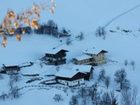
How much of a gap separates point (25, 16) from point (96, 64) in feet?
77.2

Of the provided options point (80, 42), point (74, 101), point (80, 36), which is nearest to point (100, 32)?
point (80, 36)

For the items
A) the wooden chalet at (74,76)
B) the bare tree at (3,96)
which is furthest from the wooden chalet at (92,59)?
the bare tree at (3,96)

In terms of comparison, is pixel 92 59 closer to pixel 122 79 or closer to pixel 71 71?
pixel 71 71

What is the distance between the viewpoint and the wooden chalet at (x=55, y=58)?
26172mm

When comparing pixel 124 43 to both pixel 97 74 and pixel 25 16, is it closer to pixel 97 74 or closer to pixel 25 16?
pixel 97 74

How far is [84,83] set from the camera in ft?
74.2

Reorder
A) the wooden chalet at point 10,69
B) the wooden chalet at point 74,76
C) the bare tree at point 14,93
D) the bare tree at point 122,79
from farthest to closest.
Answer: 1. the wooden chalet at point 10,69
2. the wooden chalet at point 74,76
3. the bare tree at point 122,79
4. the bare tree at point 14,93

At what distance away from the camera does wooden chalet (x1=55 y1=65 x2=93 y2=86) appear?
22.1m

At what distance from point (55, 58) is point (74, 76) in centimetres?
391

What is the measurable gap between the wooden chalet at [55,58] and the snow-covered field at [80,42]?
1.82 feet

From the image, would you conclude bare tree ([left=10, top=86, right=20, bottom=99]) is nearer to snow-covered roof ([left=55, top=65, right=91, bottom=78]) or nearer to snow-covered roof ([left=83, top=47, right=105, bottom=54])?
snow-covered roof ([left=55, top=65, right=91, bottom=78])

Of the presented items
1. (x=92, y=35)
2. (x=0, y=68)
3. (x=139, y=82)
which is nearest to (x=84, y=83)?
(x=139, y=82)

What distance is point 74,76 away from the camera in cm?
2248

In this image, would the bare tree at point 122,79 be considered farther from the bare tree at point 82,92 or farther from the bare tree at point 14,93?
the bare tree at point 14,93
